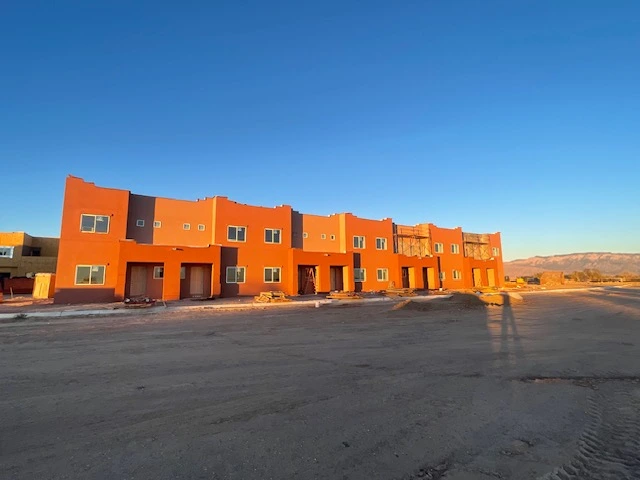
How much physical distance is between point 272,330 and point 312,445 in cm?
914

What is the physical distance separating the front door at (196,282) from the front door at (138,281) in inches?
130

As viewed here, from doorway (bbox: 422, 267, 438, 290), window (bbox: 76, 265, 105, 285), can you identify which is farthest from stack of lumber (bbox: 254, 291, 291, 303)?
doorway (bbox: 422, 267, 438, 290)

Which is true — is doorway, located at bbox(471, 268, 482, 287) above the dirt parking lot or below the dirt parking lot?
above

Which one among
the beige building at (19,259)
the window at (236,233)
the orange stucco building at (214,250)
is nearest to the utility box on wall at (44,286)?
the orange stucco building at (214,250)

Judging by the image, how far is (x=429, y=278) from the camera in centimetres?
4219

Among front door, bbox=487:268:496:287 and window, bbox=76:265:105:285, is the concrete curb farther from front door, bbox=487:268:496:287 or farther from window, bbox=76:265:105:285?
front door, bbox=487:268:496:287

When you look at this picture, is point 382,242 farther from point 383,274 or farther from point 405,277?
point 405,277

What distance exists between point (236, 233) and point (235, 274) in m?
3.49

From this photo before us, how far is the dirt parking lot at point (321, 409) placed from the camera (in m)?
3.42

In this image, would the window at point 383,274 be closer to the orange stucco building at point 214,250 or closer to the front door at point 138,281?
the orange stucco building at point 214,250

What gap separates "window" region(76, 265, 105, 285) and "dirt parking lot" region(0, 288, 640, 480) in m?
15.0

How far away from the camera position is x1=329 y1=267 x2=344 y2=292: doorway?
34875mm

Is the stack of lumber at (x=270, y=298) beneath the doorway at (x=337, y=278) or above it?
beneath

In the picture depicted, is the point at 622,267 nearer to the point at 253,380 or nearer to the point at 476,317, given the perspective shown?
the point at 476,317
